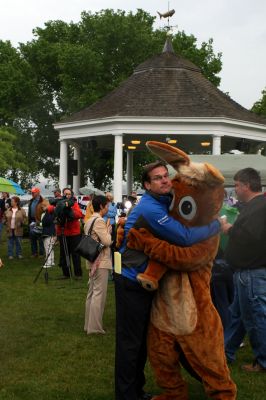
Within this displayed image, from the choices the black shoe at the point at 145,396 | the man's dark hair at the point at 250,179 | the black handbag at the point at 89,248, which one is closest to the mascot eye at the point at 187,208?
the man's dark hair at the point at 250,179

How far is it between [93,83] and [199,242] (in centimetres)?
3265

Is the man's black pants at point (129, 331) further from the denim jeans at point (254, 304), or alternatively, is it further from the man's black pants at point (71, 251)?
the man's black pants at point (71, 251)

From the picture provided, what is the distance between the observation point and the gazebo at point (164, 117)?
22562mm

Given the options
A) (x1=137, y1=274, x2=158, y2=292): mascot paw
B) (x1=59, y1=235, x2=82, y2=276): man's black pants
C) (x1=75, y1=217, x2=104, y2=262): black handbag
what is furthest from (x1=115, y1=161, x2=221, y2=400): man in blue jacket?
(x1=59, y1=235, x2=82, y2=276): man's black pants

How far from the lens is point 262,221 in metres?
5.49

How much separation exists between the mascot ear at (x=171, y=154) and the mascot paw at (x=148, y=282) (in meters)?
0.86

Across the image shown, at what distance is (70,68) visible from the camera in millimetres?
36125

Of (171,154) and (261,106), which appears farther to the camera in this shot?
(261,106)

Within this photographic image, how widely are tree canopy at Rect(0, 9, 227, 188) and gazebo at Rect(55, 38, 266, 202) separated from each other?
8.29 m

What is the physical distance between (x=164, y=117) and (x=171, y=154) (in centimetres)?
1825

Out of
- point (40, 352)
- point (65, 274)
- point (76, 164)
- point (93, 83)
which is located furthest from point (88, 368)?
point (93, 83)

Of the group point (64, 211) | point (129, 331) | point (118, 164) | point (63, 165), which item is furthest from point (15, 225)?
A: point (129, 331)

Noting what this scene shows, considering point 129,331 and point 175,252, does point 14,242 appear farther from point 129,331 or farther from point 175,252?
point 175,252

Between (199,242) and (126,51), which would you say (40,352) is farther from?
(126,51)
